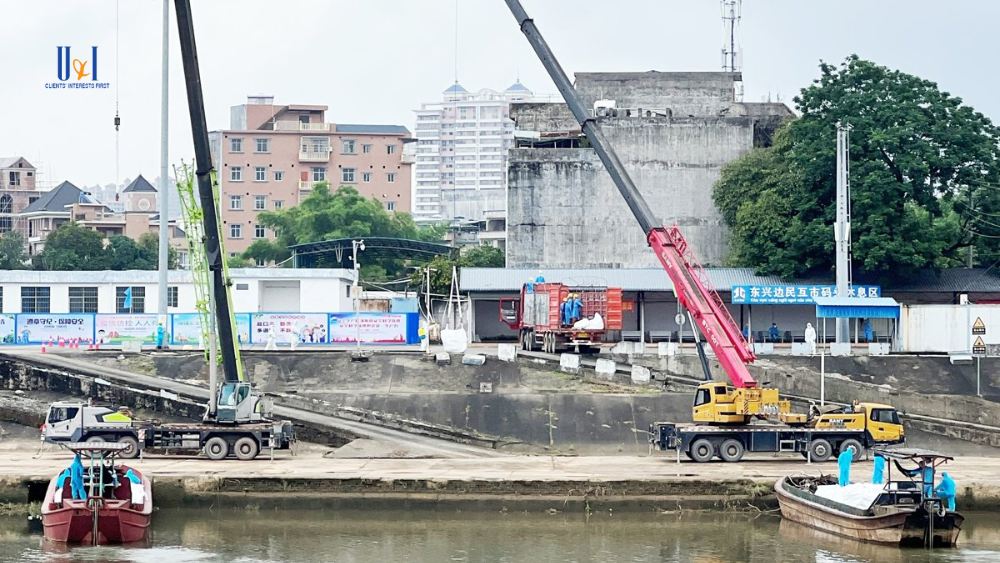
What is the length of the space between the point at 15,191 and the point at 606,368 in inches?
4482

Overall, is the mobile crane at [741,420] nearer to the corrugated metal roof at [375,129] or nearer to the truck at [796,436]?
the truck at [796,436]

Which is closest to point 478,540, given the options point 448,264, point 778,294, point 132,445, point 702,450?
point 702,450

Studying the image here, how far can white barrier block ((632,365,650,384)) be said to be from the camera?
56125 millimetres

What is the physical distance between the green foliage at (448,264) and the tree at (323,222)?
17.8m

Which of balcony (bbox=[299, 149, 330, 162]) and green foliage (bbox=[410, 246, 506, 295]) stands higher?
balcony (bbox=[299, 149, 330, 162])

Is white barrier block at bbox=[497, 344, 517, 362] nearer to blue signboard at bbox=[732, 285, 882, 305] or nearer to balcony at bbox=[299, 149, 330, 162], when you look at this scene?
blue signboard at bbox=[732, 285, 882, 305]

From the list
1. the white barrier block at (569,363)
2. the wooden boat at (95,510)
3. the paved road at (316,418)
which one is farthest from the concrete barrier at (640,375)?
the wooden boat at (95,510)

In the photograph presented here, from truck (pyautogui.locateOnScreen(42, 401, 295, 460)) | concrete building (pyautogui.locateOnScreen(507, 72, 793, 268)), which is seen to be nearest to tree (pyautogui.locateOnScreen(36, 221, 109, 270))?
concrete building (pyautogui.locateOnScreen(507, 72, 793, 268))

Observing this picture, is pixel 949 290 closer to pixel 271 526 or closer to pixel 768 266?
pixel 768 266

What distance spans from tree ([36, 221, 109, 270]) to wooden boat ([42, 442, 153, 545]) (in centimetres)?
7346

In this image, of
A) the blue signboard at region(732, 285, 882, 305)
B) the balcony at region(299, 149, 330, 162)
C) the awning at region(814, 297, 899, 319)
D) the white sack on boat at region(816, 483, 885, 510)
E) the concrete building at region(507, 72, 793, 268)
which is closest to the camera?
the white sack on boat at region(816, 483, 885, 510)

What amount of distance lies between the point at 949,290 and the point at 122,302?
148 feet

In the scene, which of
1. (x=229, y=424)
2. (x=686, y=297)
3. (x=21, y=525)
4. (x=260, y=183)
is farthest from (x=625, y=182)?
(x=260, y=183)

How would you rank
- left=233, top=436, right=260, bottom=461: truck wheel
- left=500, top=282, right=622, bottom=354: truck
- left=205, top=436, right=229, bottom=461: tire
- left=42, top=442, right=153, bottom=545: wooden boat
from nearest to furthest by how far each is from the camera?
1. left=42, top=442, right=153, bottom=545: wooden boat
2. left=205, top=436, right=229, bottom=461: tire
3. left=233, top=436, right=260, bottom=461: truck wheel
4. left=500, top=282, right=622, bottom=354: truck
